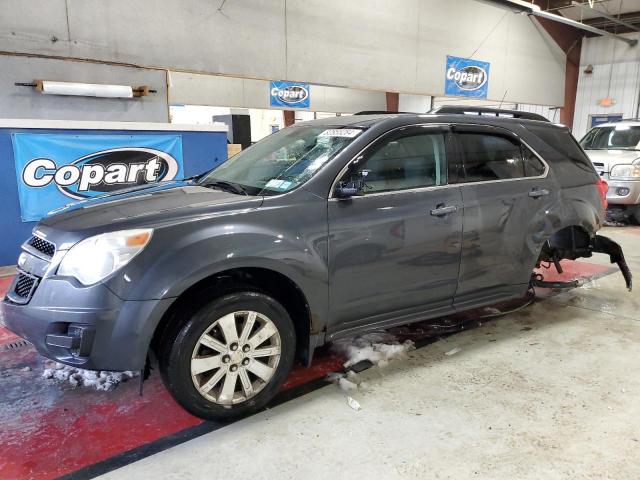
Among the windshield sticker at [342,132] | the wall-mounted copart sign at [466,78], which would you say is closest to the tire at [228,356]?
the windshield sticker at [342,132]

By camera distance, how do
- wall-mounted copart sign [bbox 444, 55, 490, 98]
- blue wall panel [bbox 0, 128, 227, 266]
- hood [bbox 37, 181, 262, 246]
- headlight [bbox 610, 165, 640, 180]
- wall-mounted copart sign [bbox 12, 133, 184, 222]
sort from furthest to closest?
1. wall-mounted copart sign [bbox 444, 55, 490, 98]
2. headlight [bbox 610, 165, 640, 180]
3. wall-mounted copart sign [bbox 12, 133, 184, 222]
4. blue wall panel [bbox 0, 128, 227, 266]
5. hood [bbox 37, 181, 262, 246]

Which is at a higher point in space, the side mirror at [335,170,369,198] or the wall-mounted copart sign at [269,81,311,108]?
the wall-mounted copart sign at [269,81,311,108]

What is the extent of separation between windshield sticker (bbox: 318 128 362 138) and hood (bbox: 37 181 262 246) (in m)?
0.72

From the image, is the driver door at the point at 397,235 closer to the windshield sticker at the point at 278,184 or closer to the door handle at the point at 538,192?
the windshield sticker at the point at 278,184

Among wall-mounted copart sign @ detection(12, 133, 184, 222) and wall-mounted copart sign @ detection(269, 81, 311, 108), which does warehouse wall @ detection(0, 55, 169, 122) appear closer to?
wall-mounted copart sign @ detection(12, 133, 184, 222)

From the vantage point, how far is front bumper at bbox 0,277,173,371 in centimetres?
204

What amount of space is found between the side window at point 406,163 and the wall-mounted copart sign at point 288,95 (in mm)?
Answer: 10609

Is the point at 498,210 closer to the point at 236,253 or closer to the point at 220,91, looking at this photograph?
the point at 236,253

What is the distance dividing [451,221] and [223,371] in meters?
1.58

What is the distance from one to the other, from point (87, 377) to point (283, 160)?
1.71 m

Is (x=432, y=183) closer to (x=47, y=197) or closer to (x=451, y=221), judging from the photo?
(x=451, y=221)

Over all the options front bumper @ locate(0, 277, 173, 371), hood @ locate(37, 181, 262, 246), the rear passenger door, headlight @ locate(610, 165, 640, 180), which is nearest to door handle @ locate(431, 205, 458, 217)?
the rear passenger door

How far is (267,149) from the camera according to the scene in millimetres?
3180

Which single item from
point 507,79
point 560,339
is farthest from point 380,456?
point 507,79
